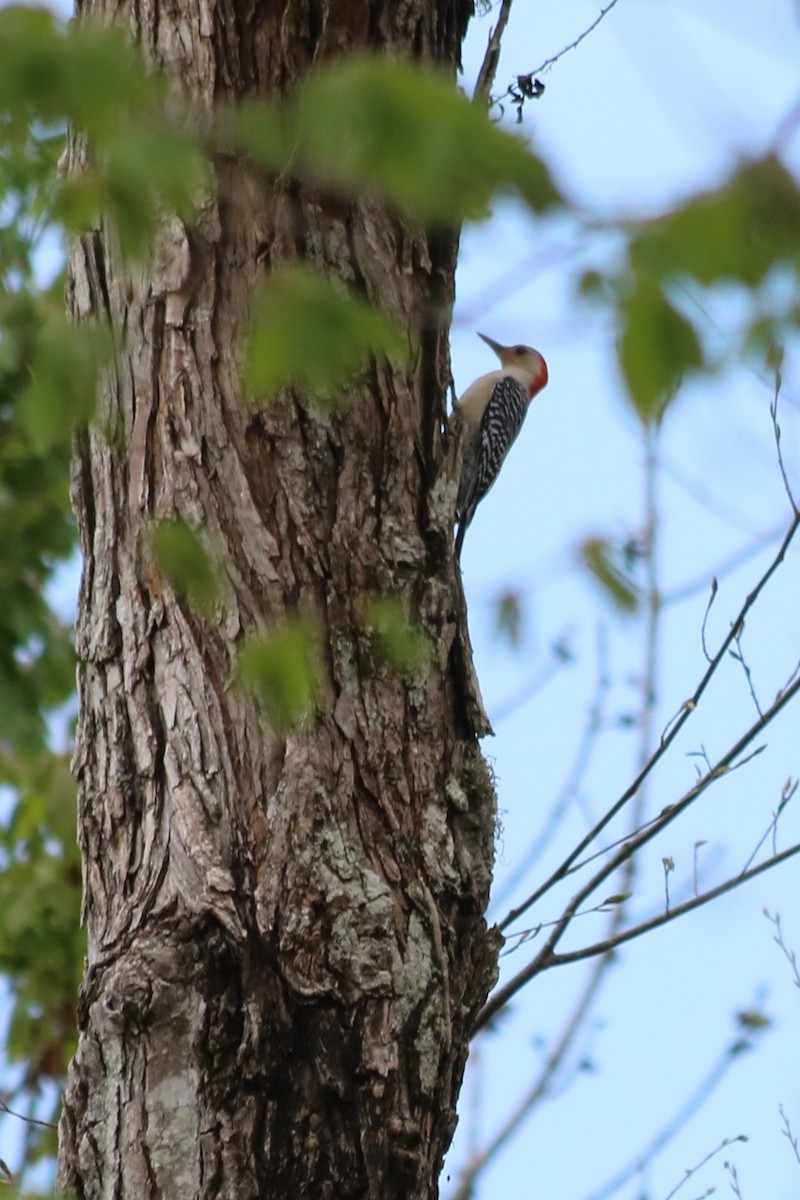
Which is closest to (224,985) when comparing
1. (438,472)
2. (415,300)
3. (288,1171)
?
(288,1171)

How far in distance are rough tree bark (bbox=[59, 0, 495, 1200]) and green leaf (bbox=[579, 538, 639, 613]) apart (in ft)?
1.88

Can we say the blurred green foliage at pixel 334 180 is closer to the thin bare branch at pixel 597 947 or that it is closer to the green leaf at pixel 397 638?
the green leaf at pixel 397 638

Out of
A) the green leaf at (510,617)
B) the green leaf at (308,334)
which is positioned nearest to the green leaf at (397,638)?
the green leaf at (510,617)

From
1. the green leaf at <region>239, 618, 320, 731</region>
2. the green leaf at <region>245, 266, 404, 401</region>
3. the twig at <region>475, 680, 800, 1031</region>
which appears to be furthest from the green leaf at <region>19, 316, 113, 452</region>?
the twig at <region>475, 680, 800, 1031</region>

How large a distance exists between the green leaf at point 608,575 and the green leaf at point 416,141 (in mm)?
961

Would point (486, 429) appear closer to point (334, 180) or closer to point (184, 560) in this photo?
point (184, 560)

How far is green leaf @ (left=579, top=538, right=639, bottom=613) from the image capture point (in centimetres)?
212

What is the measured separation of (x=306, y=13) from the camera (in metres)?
3.07

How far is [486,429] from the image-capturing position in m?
6.57

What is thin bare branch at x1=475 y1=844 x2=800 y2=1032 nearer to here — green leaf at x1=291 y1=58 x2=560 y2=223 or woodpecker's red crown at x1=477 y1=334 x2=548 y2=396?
green leaf at x1=291 y1=58 x2=560 y2=223

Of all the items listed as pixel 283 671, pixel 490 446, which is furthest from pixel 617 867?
pixel 490 446

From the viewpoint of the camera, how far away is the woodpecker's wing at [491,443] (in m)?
6.24

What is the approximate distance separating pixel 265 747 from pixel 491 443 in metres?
4.02

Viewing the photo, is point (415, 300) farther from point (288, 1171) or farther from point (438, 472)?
point (288, 1171)
